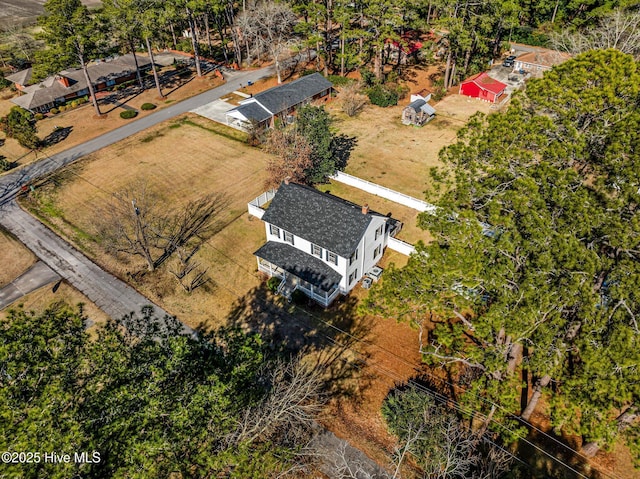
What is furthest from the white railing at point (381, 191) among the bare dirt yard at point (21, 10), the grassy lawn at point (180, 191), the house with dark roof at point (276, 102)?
the bare dirt yard at point (21, 10)

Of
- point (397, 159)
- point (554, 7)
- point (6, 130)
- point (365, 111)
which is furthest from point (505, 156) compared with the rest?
point (554, 7)

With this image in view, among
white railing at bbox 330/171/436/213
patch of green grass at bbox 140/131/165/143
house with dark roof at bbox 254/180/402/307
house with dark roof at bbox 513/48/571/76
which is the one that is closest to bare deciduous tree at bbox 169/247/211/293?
house with dark roof at bbox 254/180/402/307

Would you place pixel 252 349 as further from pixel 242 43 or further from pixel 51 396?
pixel 242 43

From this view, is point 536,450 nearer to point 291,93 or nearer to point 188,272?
point 188,272

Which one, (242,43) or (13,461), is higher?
(13,461)

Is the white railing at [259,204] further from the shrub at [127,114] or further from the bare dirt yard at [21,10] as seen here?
the bare dirt yard at [21,10]

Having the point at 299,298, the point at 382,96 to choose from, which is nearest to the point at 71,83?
the point at 382,96

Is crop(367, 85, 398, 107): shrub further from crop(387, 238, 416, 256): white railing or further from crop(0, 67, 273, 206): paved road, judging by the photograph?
crop(387, 238, 416, 256): white railing
